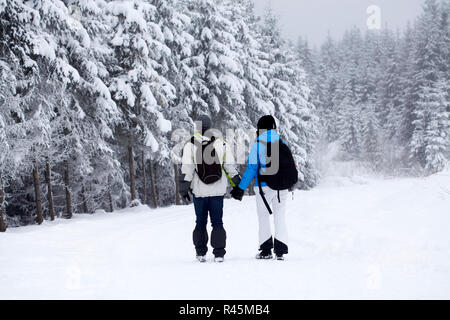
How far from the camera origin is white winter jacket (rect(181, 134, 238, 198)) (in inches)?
237

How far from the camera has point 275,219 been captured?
614cm

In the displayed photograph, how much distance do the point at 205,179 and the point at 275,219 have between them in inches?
51.4

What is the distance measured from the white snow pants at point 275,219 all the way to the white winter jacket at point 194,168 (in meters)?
0.63

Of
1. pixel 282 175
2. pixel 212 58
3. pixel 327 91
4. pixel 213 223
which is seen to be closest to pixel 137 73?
pixel 212 58

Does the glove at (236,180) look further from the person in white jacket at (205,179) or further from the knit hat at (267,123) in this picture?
the knit hat at (267,123)

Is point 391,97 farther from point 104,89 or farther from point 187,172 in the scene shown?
point 187,172

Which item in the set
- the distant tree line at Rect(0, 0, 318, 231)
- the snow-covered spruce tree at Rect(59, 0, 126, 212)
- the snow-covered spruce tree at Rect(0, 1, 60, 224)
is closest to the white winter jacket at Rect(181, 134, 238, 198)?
the distant tree line at Rect(0, 0, 318, 231)

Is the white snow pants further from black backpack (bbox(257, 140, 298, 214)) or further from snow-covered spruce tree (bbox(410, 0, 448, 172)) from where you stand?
snow-covered spruce tree (bbox(410, 0, 448, 172))

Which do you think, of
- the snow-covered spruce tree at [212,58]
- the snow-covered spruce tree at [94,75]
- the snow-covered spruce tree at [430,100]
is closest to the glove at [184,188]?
the snow-covered spruce tree at [94,75]

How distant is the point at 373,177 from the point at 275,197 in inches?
1547

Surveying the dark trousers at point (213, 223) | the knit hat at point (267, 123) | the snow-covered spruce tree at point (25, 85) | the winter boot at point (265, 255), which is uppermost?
the snow-covered spruce tree at point (25, 85)

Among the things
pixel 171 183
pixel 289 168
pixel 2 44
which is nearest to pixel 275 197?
pixel 289 168

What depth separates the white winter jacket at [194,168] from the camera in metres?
6.01

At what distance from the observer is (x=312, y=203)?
12109mm
